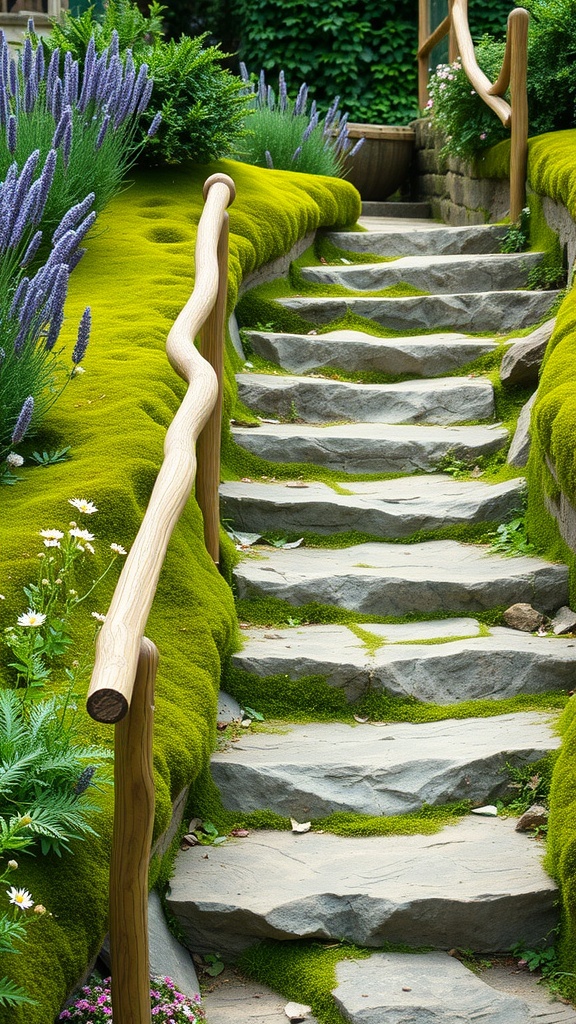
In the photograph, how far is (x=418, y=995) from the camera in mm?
2574

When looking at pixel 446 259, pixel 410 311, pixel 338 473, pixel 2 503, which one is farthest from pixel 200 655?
pixel 446 259

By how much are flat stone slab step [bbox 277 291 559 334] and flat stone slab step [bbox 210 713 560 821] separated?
302cm

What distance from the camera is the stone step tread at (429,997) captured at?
2.51 metres

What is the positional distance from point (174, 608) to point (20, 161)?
7.42 feet

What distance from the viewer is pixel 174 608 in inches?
129

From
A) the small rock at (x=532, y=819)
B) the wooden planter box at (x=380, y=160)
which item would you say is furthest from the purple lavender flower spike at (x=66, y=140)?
the wooden planter box at (x=380, y=160)

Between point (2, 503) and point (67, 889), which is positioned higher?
point (2, 503)

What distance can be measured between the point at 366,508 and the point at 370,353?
55.4 inches

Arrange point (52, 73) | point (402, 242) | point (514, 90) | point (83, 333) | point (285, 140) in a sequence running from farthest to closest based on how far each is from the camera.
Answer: point (285, 140) < point (402, 242) < point (514, 90) < point (52, 73) < point (83, 333)

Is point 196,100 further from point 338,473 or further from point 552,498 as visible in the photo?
→ point 552,498

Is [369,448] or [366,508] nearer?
[366,508]

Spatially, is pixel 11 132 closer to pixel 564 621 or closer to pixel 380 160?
pixel 564 621

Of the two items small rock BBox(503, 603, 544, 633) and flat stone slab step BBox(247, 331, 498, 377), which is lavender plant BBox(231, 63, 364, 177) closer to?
flat stone slab step BBox(247, 331, 498, 377)

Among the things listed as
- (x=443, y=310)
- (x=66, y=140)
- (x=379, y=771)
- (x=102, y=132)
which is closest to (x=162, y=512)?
(x=379, y=771)
